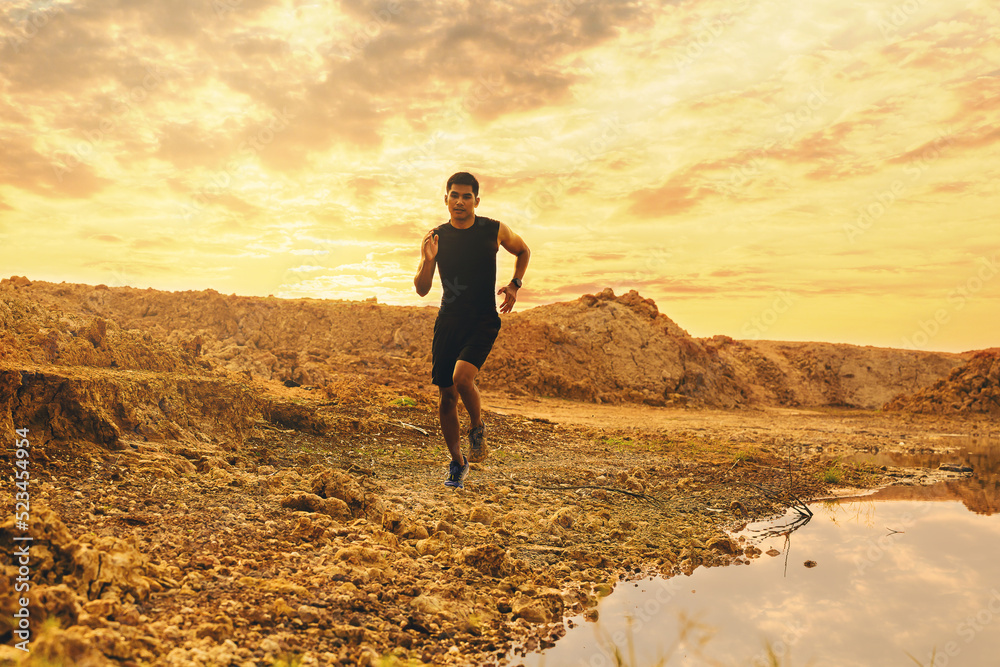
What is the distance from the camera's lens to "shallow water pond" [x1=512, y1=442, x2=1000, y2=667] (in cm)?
264

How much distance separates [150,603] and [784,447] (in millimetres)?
9428

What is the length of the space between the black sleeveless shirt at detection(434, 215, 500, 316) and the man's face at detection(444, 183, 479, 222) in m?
0.11

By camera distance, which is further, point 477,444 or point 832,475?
point 832,475

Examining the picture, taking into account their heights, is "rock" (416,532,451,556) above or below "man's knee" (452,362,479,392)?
below

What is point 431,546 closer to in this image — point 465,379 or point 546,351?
point 465,379

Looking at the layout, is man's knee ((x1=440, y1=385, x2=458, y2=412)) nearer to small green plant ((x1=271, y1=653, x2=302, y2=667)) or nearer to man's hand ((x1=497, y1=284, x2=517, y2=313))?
man's hand ((x1=497, y1=284, x2=517, y2=313))

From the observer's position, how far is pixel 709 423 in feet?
46.6

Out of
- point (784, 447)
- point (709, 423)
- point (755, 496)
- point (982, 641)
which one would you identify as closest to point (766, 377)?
point (709, 423)

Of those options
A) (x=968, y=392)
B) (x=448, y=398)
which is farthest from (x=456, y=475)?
(x=968, y=392)

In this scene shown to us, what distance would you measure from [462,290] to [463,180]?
0.81 metres

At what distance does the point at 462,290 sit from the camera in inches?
183

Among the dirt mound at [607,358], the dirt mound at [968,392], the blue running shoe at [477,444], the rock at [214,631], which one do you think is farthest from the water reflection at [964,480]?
the dirt mound at [607,358]

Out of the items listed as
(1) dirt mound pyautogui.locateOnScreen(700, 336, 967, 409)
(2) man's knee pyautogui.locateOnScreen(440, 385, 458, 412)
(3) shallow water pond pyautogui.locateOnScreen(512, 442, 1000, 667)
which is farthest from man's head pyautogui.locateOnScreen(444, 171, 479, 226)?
(1) dirt mound pyautogui.locateOnScreen(700, 336, 967, 409)

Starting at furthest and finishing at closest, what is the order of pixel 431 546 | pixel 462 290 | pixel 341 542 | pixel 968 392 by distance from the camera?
pixel 968 392
pixel 462 290
pixel 431 546
pixel 341 542
